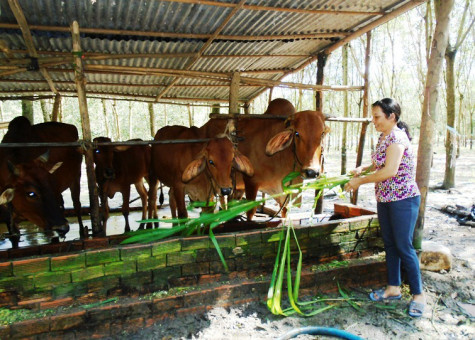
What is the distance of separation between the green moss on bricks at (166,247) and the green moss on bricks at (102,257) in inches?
12.8

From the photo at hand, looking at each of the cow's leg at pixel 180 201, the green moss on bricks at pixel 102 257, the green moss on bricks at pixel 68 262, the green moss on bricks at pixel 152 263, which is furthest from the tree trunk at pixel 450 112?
the green moss on bricks at pixel 68 262

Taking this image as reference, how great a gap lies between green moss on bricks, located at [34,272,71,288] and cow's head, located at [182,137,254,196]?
1890mm

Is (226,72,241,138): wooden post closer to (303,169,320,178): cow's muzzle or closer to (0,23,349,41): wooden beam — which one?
(0,23,349,41): wooden beam

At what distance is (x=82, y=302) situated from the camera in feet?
9.08

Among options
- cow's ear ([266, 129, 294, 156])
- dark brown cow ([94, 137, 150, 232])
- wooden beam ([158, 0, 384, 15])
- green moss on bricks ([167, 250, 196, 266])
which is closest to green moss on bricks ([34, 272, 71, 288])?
green moss on bricks ([167, 250, 196, 266])

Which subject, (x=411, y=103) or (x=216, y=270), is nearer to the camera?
(x=216, y=270)

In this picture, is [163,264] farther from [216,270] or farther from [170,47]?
[170,47]

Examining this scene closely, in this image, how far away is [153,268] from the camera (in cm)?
301

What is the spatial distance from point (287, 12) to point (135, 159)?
4143 mm

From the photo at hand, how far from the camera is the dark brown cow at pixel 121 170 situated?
5844mm

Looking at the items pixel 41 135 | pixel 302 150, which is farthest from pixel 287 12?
pixel 41 135

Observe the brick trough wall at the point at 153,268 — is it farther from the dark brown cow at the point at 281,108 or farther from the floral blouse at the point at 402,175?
the dark brown cow at the point at 281,108

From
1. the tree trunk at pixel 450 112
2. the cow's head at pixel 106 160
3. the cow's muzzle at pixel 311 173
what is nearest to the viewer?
the cow's muzzle at pixel 311 173

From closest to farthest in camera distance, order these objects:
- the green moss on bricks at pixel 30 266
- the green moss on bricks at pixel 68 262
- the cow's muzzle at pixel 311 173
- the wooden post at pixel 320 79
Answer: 1. the green moss on bricks at pixel 30 266
2. the green moss on bricks at pixel 68 262
3. the cow's muzzle at pixel 311 173
4. the wooden post at pixel 320 79
